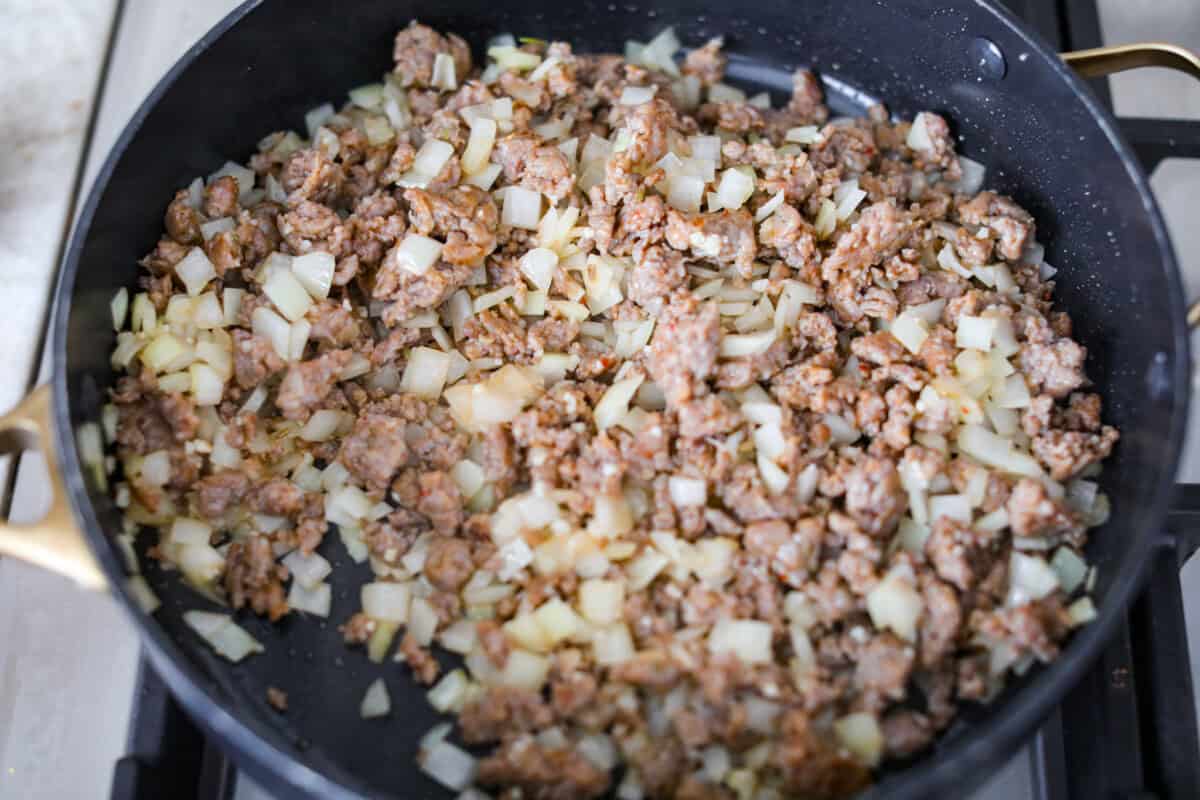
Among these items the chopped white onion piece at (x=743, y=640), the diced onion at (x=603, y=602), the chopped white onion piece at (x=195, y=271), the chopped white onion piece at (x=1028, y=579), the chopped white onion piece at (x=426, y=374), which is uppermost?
the chopped white onion piece at (x=1028, y=579)

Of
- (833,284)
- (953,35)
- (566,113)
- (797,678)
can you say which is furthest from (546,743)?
(953,35)

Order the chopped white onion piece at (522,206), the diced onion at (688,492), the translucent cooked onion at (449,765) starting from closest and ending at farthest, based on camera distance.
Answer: the translucent cooked onion at (449,765)
the diced onion at (688,492)
the chopped white onion piece at (522,206)

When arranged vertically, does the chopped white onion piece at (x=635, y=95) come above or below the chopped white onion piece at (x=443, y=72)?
above

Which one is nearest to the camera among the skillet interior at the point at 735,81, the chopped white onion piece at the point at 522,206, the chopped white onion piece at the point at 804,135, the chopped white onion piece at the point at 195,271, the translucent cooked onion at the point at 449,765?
the skillet interior at the point at 735,81

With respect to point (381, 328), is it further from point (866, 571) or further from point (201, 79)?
point (866, 571)

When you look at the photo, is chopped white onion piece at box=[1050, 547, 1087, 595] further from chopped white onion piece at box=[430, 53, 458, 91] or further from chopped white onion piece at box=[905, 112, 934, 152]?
chopped white onion piece at box=[430, 53, 458, 91]

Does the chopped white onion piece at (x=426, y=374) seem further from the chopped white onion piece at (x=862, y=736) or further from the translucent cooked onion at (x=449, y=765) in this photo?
the chopped white onion piece at (x=862, y=736)

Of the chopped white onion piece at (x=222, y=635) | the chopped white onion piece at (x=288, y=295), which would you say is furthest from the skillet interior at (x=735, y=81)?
the chopped white onion piece at (x=288, y=295)

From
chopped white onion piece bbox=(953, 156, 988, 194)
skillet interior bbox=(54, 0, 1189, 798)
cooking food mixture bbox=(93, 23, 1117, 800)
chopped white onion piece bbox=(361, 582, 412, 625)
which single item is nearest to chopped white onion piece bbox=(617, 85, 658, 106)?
cooking food mixture bbox=(93, 23, 1117, 800)
